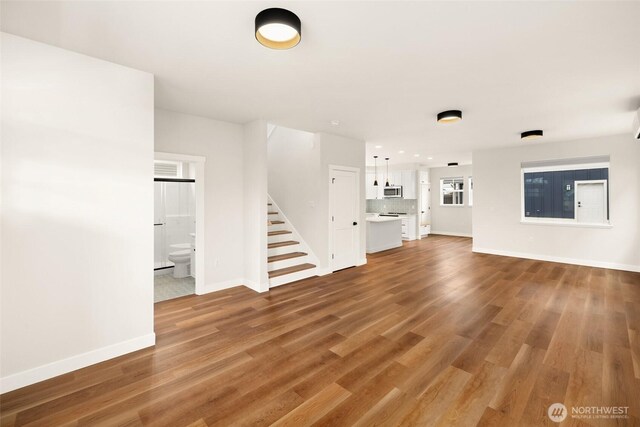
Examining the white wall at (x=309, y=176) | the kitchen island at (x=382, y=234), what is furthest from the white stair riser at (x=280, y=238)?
the kitchen island at (x=382, y=234)

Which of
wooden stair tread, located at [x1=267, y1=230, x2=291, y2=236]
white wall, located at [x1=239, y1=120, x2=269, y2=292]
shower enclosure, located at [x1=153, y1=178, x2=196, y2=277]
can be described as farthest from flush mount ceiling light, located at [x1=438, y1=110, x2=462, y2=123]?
shower enclosure, located at [x1=153, y1=178, x2=196, y2=277]

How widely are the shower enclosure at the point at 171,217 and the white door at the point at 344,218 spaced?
3.15m

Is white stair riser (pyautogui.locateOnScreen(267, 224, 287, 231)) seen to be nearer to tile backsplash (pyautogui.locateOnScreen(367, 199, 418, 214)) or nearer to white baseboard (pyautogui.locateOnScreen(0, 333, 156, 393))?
white baseboard (pyautogui.locateOnScreen(0, 333, 156, 393))

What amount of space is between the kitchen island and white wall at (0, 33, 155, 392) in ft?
19.2

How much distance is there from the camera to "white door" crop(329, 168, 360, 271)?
18.2 feet

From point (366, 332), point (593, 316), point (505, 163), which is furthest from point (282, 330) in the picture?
point (505, 163)

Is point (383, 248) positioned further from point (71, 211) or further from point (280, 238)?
point (71, 211)

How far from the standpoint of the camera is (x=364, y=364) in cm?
241

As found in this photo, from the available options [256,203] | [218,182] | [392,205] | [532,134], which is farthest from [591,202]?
[218,182]

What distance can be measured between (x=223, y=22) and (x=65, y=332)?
2893 mm

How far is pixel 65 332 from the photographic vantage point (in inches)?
92.9

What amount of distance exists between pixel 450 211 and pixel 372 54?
9.73m

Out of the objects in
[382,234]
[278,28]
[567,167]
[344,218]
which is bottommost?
[382,234]

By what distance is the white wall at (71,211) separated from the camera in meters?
2.16
